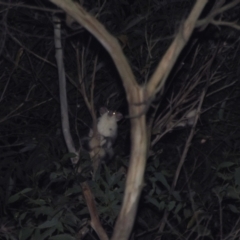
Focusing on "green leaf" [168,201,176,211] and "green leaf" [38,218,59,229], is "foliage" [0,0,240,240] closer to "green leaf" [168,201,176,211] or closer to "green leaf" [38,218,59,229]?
"green leaf" [168,201,176,211]

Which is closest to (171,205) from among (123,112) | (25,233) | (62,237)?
(62,237)

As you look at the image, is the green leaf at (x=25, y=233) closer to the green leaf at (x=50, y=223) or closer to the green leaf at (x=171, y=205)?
the green leaf at (x=50, y=223)

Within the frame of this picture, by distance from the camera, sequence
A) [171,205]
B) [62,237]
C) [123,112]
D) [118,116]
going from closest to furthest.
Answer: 1. [62,237]
2. [171,205]
3. [118,116]
4. [123,112]

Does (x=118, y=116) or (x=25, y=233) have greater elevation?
(x=25, y=233)

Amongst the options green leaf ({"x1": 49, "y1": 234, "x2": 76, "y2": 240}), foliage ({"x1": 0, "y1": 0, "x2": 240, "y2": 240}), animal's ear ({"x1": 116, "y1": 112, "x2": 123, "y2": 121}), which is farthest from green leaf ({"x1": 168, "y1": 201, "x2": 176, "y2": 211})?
animal's ear ({"x1": 116, "y1": 112, "x2": 123, "y2": 121})

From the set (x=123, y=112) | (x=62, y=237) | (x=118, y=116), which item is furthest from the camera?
(x=123, y=112)

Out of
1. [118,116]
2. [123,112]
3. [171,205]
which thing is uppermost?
[171,205]

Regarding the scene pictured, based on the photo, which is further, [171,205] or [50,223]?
[171,205]

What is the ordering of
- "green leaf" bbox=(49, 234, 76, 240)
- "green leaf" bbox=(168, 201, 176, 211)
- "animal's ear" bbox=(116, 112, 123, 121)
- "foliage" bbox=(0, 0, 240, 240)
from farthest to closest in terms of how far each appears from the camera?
1. "animal's ear" bbox=(116, 112, 123, 121)
2. "foliage" bbox=(0, 0, 240, 240)
3. "green leaf" bbox=(168, 201, 176, 211)
4. "green leaf" bbox=(49, 234, 76, 240)

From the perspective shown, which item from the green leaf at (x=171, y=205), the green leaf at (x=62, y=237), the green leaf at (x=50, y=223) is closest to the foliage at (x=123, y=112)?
the green leaf at (x=171, y=205)

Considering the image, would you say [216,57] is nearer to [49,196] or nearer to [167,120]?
[167,120]

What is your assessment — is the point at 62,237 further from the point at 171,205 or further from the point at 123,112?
the point at 123,112

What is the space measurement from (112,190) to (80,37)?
50.7 inches

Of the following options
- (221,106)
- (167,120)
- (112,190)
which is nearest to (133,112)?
(112,190)
